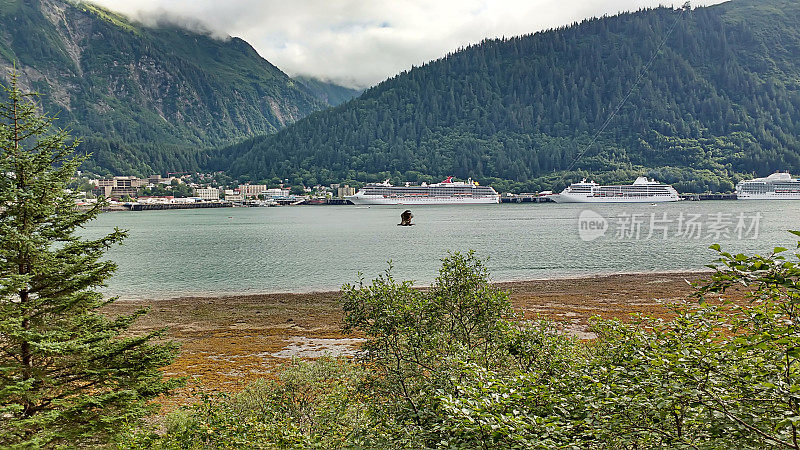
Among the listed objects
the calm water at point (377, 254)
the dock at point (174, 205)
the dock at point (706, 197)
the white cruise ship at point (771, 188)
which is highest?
the white cruise ship at point (771, 188)

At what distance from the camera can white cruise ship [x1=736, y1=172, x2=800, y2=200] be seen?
139500mm

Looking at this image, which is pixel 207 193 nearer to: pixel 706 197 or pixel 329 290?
pixel 706 197

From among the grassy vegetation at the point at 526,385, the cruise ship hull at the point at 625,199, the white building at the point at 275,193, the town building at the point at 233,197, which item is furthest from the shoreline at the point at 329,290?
the white building at the point at 275,193

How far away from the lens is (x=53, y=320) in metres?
7.58

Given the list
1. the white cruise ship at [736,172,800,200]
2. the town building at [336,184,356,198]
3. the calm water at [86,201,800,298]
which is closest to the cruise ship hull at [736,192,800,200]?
the white cruise ship at [736,172,800,200]

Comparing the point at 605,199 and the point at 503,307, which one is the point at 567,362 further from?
the point at 605,199

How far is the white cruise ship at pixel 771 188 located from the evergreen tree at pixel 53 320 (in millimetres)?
171789

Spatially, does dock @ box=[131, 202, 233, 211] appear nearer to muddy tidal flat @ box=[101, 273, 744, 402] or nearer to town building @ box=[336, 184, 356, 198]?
town building @ box=[336, 184, 356, 198]

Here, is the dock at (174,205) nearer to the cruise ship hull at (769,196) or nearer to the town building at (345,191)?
the town building at (345,191)

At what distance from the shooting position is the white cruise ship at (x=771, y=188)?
13950 cm

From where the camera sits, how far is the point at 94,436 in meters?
7.16

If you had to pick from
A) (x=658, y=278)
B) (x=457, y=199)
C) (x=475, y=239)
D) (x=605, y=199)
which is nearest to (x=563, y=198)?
(x=605, y=199)

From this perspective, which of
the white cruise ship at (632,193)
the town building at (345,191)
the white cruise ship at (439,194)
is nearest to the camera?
the white cruise ship at (632,193)

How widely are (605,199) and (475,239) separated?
94955 mm
